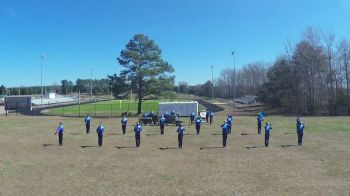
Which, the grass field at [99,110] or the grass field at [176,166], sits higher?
the grass field at [99,110]

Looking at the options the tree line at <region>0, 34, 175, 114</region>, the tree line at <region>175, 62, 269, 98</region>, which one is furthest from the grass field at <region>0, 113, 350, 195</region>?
the tree line at <region>175, 62, 269, 98</region>

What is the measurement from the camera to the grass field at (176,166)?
1352 centimetres

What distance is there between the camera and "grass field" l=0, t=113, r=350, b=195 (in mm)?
13516

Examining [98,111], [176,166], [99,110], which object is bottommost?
[176,166]

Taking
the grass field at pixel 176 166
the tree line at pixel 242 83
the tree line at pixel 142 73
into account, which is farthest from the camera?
the tree line at pixel 242 83

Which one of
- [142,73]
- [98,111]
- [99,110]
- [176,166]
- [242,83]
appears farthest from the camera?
[242,83]

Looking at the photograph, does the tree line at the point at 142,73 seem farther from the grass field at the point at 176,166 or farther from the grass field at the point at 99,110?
the grass field at the point at 176,166

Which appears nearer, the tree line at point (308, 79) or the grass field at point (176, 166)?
the grass field at point (176, 166)

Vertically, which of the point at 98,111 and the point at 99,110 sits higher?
the point at 99,110

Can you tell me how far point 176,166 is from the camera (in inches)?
687

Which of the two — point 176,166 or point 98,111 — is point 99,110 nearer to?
point 98,111

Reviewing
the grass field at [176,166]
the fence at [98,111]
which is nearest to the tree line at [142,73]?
the fence at [98,111]

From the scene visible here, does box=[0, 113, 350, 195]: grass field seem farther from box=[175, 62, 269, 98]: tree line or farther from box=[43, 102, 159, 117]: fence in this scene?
box=[175, 62, 269, 98]: tree line

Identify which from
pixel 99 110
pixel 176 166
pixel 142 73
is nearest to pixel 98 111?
pixel 99 110
